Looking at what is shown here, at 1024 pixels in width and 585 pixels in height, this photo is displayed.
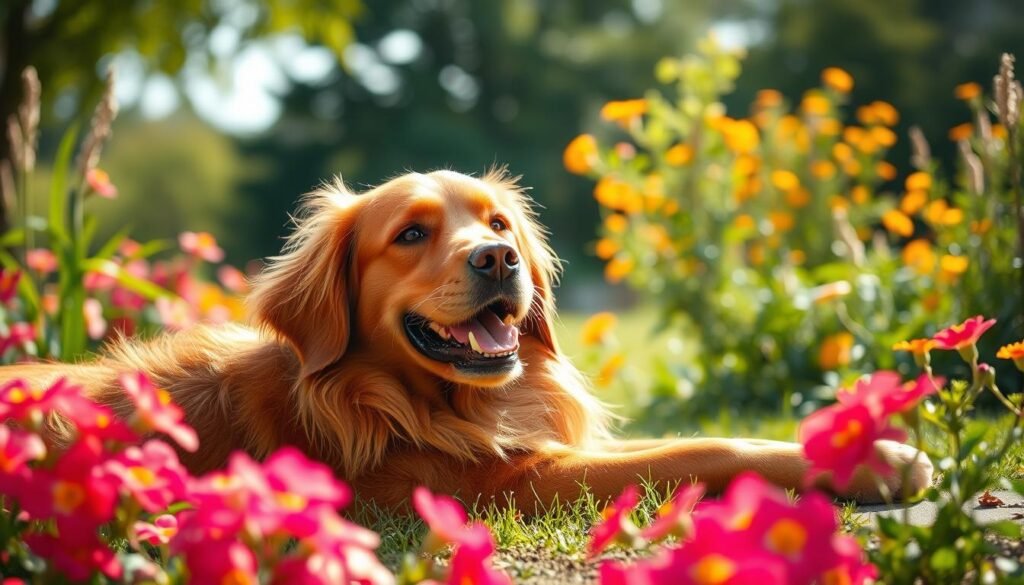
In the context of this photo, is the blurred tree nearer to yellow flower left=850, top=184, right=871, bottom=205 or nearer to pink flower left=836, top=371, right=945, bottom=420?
yellow flower left=850, top=184, right=871, bottom=205

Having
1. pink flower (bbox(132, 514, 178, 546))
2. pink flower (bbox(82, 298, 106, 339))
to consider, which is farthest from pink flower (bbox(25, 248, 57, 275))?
pink flower (bbox(132, 514, 178, 546))

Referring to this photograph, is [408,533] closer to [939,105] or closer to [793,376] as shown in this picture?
[793,376]

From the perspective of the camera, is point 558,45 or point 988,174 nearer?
point 988,174

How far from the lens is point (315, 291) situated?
3.67 metres

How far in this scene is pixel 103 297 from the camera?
264 inches

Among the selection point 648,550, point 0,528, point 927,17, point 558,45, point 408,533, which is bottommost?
point 558,45

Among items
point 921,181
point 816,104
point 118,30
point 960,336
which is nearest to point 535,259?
point 960,336

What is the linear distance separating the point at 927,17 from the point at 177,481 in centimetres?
2899

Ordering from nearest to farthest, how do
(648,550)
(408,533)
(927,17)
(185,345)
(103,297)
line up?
1. (648,550)
2. (408,533)
3. (185,345)
4. (103,297)
5. (927,17)

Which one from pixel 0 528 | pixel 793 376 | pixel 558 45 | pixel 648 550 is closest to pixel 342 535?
pixel 0 528

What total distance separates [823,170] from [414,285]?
15.6ft

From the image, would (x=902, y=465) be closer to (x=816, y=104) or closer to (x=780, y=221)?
(x=780, y=221)

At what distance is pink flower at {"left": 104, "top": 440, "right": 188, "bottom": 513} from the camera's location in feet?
6.53

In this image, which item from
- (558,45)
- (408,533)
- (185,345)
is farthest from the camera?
(558,45)
